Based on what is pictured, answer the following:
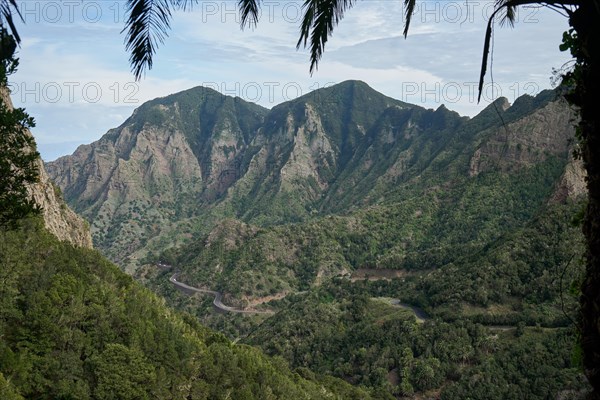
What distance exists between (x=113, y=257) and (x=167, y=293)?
260 ft

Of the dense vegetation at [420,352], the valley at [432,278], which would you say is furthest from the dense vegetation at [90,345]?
the valley at [432,278]

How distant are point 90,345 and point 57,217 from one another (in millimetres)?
22076

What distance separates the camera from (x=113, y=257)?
174875mm

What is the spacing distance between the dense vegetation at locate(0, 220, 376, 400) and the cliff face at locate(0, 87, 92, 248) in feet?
16.7

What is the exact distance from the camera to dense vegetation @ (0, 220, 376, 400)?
24375 mm

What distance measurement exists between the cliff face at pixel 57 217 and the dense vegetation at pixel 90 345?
201 inches

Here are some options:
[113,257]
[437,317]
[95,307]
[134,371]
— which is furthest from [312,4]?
[113,257]

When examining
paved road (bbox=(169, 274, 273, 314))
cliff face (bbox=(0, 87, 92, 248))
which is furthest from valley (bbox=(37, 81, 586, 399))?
cliff face (bbox=(0, 87, 92, 248))

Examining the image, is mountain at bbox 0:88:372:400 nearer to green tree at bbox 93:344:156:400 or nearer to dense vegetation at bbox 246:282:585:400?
green tree at bbox 93:344:156:400

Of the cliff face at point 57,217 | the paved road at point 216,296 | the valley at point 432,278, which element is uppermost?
the cliff face at point 57,217

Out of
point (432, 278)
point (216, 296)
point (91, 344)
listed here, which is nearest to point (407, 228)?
point (432, 278)

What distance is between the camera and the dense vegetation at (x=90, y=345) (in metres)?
24.4

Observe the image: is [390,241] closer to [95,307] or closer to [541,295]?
[541,295]

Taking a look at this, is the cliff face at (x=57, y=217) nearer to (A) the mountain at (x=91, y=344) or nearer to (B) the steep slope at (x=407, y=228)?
(A) the mountain at (x=91, y=344)
